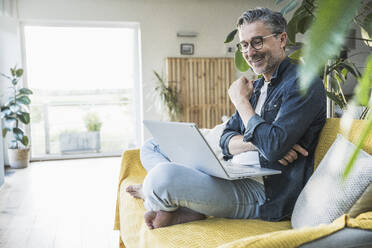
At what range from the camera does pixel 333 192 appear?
3.93 feet

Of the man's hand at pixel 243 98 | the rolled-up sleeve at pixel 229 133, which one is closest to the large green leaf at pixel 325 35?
the man's hand at pixel 243 98

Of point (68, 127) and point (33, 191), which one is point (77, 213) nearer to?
point (33, 191)

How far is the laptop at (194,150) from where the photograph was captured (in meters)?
1.27

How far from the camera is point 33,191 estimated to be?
4.07 m

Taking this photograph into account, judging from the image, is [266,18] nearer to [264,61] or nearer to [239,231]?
[264,61]

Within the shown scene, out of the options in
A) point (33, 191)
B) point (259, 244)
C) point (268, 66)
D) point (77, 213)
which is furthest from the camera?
point (33, 191)

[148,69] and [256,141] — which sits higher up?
[148,69]

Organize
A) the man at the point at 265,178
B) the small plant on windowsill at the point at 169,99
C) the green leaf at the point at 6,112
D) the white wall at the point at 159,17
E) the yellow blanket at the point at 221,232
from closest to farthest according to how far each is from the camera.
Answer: the yellow blanket at the point at 221,232 → the man at the point at 265,178 → the green leaf at the point at 6,112 → the white wall at the point at 159,17 → the small plant on windowsill at the point at 169,99

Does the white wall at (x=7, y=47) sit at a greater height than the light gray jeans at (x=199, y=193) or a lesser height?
greater

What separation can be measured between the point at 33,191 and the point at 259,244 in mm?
3750

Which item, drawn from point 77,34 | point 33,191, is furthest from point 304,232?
point 77,34

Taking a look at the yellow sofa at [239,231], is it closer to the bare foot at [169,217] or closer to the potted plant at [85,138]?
the bare foot at [169,217]

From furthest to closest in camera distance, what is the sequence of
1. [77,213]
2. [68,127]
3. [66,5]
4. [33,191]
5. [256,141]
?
[68,127]
[66,5]
[33,191]
[77,213]
[256,141]

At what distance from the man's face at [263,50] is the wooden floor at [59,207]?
165cm
